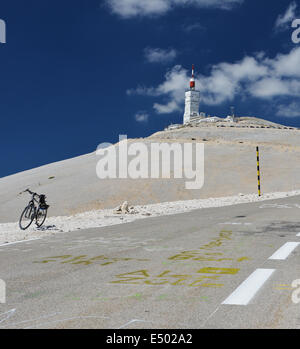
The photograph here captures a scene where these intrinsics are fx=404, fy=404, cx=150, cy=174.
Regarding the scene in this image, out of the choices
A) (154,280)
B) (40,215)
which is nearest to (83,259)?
(154,280)

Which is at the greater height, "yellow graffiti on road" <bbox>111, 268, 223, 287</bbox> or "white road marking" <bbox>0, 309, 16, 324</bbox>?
"yellow graffiti on road" <bbox>111, 268, 223, 287</bbox>

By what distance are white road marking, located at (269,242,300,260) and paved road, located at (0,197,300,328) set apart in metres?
0.02

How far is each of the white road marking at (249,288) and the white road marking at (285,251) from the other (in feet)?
3.98

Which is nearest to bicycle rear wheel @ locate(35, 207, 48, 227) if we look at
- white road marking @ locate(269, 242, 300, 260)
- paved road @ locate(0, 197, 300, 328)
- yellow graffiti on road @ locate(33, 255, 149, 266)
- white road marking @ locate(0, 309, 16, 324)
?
paved road @ locate(0, 197, 300, 328)

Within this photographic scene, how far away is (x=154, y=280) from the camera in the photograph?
575 cm

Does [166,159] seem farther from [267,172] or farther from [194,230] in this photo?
[194,230]

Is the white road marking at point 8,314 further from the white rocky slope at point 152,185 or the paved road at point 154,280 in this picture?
the white rocky slope at point 152,185

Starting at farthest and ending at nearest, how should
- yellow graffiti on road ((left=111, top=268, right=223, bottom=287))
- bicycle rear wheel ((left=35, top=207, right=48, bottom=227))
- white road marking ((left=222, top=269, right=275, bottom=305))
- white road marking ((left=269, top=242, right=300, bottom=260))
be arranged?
bicycle rear wheel ((left=35, top=207, right=48, bottom=227)), white road marking ((left=269, top=242, right=300, bottom=260)), yellow graffiti on road ((left=111, top=268, right=223, bottom=287)), white road marking ((left=222, top=269, right=275, bottom=305))

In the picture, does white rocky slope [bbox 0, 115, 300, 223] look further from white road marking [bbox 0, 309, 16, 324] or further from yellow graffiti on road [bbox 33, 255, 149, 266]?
white road marking [bbox 0, 309, 16, 324]

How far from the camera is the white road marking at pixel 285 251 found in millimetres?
7387

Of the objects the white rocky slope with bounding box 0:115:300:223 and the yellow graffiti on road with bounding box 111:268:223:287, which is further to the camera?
the white rocky slope with bounding box 0:115:300:223

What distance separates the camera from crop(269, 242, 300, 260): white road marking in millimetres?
A: 7387
